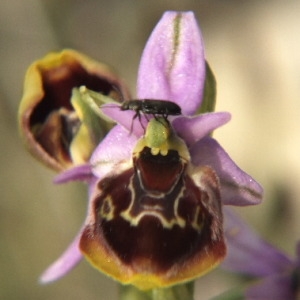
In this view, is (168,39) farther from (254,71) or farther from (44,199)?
(254,71)

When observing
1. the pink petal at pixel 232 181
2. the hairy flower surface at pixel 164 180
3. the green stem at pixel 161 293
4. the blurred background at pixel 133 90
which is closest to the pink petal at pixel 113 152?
the hairy flower surface at pixel 164 180

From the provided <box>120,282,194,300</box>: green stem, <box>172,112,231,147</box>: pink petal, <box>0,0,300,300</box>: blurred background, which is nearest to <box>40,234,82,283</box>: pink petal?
<box>120,282,194,300</box>: green stem

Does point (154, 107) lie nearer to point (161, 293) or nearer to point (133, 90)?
point (161, 293)

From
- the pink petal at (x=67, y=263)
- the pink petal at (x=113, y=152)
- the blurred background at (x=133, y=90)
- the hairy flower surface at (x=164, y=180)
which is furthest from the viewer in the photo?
the blurred background at (x=133, y=90)

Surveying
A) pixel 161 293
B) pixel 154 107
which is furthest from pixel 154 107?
pixel 161 293

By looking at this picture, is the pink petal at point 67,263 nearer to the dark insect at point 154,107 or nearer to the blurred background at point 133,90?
the dark insect at point 154,107

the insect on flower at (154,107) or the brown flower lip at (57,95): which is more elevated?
the insect on flower at (154,107)

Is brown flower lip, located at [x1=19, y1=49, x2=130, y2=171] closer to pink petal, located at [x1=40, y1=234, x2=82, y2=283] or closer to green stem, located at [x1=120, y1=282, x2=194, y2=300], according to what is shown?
pink petal, located at [x1=40, y1=234, x2=82, y2=283]
